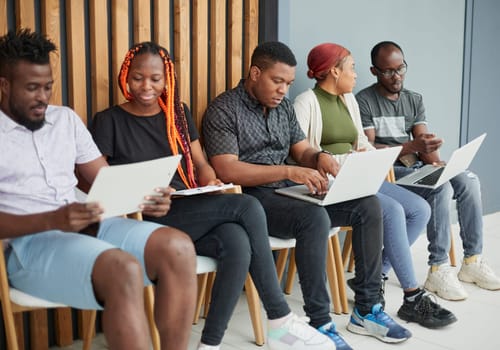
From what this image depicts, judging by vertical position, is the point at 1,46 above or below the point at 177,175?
above

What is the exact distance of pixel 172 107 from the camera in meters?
2.60

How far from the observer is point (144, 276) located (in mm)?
2010

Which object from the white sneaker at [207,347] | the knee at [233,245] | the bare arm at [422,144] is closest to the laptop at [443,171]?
the bare arm at [422,144]

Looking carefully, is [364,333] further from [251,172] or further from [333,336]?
[251,172]

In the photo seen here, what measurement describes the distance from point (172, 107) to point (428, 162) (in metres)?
1.72

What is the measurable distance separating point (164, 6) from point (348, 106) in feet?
3.55

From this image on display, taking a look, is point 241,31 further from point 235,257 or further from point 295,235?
point 235,257

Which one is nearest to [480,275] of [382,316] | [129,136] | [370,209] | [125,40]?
[382,316]

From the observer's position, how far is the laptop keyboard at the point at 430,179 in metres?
3.23

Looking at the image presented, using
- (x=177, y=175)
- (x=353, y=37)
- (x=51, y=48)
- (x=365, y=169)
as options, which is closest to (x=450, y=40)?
(x=353, y=37)

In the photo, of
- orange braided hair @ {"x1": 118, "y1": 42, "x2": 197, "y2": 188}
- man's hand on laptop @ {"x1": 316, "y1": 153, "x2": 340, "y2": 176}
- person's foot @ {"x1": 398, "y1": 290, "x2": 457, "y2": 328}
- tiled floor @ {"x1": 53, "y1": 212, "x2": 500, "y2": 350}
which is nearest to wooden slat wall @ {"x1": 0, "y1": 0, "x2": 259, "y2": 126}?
orange braided hair @ {"x1": 118, "y1": 42, "x2": 197, "y2": 188}

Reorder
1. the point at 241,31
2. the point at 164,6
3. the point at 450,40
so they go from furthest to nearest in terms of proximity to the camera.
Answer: the point at 450,40 → the point at 241,31 → the point at 164,6

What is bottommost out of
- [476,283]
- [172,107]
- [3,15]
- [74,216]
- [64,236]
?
[476,283]

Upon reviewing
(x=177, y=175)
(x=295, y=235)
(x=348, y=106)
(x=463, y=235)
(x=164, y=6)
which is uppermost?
(x=164, y=6)
